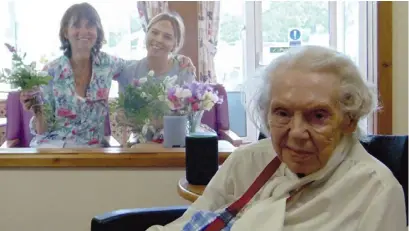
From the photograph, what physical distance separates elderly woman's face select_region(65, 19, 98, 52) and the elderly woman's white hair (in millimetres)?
1566

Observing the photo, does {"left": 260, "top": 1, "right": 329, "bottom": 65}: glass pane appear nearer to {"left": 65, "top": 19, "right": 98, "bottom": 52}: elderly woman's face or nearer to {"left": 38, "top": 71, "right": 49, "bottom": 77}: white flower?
{"left": 65, "top": 19, "right": 98, "bottom": 52}: elderly woman's face

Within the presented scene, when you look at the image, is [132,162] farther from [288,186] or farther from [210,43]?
[210,43]

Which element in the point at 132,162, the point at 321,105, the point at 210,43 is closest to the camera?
Result: the point at 321,105

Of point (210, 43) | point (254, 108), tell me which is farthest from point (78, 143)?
point (210, 43)

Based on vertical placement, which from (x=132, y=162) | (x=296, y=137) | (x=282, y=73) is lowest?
(x=132, y=162)

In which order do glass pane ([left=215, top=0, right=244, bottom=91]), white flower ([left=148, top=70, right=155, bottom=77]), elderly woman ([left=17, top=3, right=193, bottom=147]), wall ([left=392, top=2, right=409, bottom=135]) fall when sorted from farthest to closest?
glass pane ([left=215, top=0, right=244, bottom=91]) → elderly woman ([left=17, top=3, right=193, bottom=147]) → white flower ([left=148, top=70, right=155, bottom=77]) → wall ([left=392, top=2, right=409, bottom=135])

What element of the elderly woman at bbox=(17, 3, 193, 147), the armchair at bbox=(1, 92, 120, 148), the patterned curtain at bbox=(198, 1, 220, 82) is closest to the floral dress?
the elderly woman at bbox=(17, 3, 193, 147)

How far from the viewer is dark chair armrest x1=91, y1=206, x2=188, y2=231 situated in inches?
60.2

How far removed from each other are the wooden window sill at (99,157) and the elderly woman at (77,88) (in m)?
0.27

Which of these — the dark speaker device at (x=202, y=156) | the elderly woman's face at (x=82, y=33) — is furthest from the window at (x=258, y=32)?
the dark speaker device at (x=202, y=156)

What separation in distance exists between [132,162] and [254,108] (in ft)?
3.35

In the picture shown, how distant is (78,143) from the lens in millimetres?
2643

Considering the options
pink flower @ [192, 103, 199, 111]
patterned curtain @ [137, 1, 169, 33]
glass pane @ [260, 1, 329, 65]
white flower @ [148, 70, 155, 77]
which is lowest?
pink flower @ [192, 103, 199, 111]

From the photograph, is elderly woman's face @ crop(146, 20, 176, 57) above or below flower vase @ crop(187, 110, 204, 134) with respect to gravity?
above
